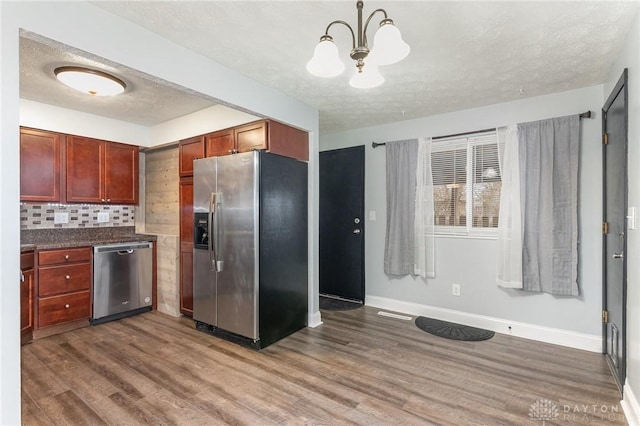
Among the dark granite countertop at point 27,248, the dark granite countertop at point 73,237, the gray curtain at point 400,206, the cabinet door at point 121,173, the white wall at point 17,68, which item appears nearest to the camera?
the white wall at point 17,68

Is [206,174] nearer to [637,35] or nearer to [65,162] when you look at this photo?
[65,162]

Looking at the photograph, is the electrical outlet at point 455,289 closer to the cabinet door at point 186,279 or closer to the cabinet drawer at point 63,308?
the cabinet door at point 186,279

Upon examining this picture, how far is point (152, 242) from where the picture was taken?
13.0 feet

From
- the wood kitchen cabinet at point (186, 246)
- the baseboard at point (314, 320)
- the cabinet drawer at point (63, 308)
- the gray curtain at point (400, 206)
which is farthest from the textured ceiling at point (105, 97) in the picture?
the baseboard at point (314, 320)

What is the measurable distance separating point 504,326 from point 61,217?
500 centimetres

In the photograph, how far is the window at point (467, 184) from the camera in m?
3.32

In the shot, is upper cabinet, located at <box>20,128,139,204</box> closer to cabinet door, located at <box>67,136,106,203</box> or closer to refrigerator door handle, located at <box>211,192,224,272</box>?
cabinet door, located at <box>67,136,106,203</box>

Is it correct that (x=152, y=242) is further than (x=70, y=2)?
Yes

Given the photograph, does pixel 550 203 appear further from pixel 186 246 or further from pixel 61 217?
pixel 61 217

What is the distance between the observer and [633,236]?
190 cm

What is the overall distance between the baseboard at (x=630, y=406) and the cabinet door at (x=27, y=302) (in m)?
4.59

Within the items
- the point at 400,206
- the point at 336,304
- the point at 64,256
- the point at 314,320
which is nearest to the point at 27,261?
the point at 64,256

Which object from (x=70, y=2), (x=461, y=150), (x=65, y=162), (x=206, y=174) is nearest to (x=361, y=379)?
(x=206, y=174)

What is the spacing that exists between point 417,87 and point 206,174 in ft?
6.98
